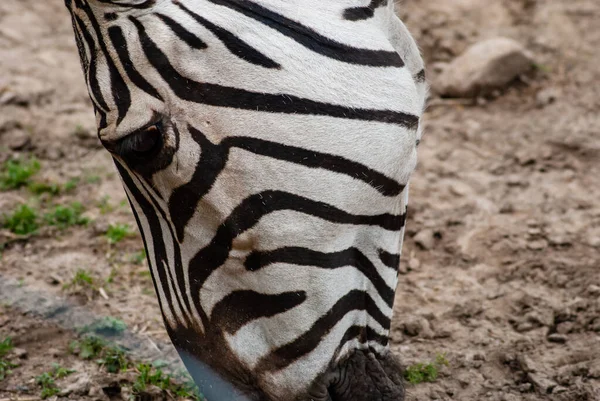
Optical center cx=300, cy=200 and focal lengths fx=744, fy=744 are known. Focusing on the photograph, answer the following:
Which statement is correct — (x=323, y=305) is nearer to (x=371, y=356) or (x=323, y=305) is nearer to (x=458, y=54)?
(x=371, y=356)

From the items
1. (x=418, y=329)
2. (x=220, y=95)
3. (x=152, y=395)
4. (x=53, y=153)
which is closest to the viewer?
(x=220, y=95)

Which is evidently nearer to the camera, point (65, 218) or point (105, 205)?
point (65, 218)

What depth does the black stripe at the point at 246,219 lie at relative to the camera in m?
2.03

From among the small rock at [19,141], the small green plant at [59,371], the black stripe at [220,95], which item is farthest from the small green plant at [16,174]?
the black stripe at [220,95]

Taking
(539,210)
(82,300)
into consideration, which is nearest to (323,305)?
(82,300)

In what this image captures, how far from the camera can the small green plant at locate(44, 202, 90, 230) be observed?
4.50 meters

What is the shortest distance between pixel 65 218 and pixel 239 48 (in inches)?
114

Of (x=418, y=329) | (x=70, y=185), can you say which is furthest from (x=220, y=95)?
(x=70, y=185)

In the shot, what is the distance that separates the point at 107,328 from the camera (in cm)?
352

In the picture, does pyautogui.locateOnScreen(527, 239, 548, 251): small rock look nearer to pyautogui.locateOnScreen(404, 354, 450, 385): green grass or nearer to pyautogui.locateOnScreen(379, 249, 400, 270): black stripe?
pyautogui.locateOnScreen(404, 354, 450, 385): green grass

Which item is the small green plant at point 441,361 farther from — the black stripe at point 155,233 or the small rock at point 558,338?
the black stripe at point 155,233

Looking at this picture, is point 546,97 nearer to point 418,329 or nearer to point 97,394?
point 418,329

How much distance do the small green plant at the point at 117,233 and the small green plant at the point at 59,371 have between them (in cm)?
115

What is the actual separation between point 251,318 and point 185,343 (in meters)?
0.25
